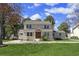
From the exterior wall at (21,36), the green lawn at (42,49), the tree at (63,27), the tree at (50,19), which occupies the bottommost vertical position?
the green lawn at (42,49)

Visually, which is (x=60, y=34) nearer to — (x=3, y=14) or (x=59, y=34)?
(x=59, y=34)

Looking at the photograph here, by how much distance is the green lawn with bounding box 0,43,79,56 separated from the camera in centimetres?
813

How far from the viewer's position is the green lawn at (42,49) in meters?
8.13

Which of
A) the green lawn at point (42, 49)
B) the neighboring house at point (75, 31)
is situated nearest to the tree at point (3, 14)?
the green lawn at point (42, 49)

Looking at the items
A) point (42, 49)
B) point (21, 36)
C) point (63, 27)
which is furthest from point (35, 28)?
point (63, 27)

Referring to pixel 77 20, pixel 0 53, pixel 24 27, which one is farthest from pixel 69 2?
pixel 0 53

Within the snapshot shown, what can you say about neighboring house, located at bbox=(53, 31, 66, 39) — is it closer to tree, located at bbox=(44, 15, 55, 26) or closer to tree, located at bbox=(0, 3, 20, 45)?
tree, located at bbox=(44, 15, 55, 26)

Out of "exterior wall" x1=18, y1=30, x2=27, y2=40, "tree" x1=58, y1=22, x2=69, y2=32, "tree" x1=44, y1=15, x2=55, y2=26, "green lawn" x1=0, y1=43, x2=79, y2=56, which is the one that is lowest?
"green lawn" x1=0, y1=43, x2=79, y2=56

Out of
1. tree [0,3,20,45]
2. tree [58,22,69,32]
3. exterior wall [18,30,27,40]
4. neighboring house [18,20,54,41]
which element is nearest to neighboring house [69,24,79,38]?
tree [58,22,69,32]

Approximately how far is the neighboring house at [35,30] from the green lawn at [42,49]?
145 mm

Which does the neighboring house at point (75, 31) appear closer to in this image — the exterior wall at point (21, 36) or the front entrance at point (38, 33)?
the front entrance at point (38, 33)

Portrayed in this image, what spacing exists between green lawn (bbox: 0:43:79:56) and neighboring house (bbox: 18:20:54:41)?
15cm

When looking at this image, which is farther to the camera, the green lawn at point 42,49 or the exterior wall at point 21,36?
the exterior wall at point 21,36

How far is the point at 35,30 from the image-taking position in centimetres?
823
